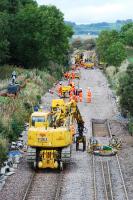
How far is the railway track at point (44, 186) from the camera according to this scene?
2516cm

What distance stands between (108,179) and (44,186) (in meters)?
3.30

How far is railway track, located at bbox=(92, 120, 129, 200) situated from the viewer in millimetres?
25406

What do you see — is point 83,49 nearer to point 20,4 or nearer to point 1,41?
point 20,4

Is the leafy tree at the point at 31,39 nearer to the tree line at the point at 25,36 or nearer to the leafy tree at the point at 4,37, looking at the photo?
the tree line at the point at 25,36

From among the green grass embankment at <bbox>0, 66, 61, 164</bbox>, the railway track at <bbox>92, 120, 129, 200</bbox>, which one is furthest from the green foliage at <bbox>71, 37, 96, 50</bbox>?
the railway track at <bbox>92, 120, 129, 200</bbox>

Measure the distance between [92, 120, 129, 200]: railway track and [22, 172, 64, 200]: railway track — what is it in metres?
1.71

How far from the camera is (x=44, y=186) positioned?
27094 millimetres

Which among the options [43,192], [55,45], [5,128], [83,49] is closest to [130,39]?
[83,49]

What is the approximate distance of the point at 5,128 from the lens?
35.2 m

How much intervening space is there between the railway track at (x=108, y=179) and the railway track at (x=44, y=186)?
1711 millimetres

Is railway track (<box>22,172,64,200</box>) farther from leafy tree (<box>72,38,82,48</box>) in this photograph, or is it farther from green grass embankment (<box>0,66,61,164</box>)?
leafy tree (<box>72,38,82,48</box>)

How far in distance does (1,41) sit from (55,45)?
904 inches

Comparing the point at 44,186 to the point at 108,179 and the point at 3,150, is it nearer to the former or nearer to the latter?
the point at 108,179

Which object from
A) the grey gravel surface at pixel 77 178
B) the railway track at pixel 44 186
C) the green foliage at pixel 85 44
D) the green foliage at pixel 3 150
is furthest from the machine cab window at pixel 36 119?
the green foliage at pixel 85 44
